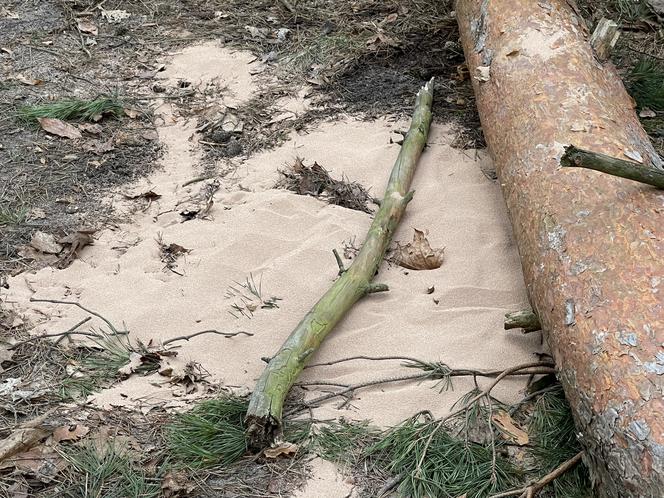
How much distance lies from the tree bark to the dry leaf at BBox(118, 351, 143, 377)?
1.77 meters

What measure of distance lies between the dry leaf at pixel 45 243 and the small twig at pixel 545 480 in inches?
95.4

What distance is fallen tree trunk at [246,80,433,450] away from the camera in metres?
2.89

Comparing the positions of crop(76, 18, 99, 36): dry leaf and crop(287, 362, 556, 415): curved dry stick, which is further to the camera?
crop(76, 18, 99, 36): dry leaf

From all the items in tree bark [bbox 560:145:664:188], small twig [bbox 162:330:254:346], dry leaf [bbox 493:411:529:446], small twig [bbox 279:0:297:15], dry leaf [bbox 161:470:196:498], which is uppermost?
tree bark [bbox 560:145:664:188]

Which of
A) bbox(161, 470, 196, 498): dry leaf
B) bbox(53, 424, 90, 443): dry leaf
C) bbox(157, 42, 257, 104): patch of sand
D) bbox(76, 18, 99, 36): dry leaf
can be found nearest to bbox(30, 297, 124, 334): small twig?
bbox(53, 424, 90, 443): dry leaf

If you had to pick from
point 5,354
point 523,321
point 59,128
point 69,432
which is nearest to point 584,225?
point 523,321

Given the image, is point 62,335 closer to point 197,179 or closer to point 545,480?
point 197,179

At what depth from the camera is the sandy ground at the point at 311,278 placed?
3.24 m

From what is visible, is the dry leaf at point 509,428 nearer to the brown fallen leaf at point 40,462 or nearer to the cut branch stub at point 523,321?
the cut branch stub at point 523,321

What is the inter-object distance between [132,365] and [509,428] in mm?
1461

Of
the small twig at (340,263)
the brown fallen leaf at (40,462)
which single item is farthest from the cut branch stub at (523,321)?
the brown fallen leaf at (40,462)

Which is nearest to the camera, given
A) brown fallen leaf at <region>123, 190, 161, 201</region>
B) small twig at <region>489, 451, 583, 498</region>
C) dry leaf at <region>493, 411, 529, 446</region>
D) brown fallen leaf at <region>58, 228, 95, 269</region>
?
small twig at <region>489, 451, 583, 498</region>

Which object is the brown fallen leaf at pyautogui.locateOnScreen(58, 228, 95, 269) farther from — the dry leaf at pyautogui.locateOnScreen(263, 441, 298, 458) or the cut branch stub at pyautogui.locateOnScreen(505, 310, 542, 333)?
the cut branch stub at pyautogui.locateOnScreen(505, 310, 542, 333)

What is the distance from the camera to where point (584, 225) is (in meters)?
2.97
